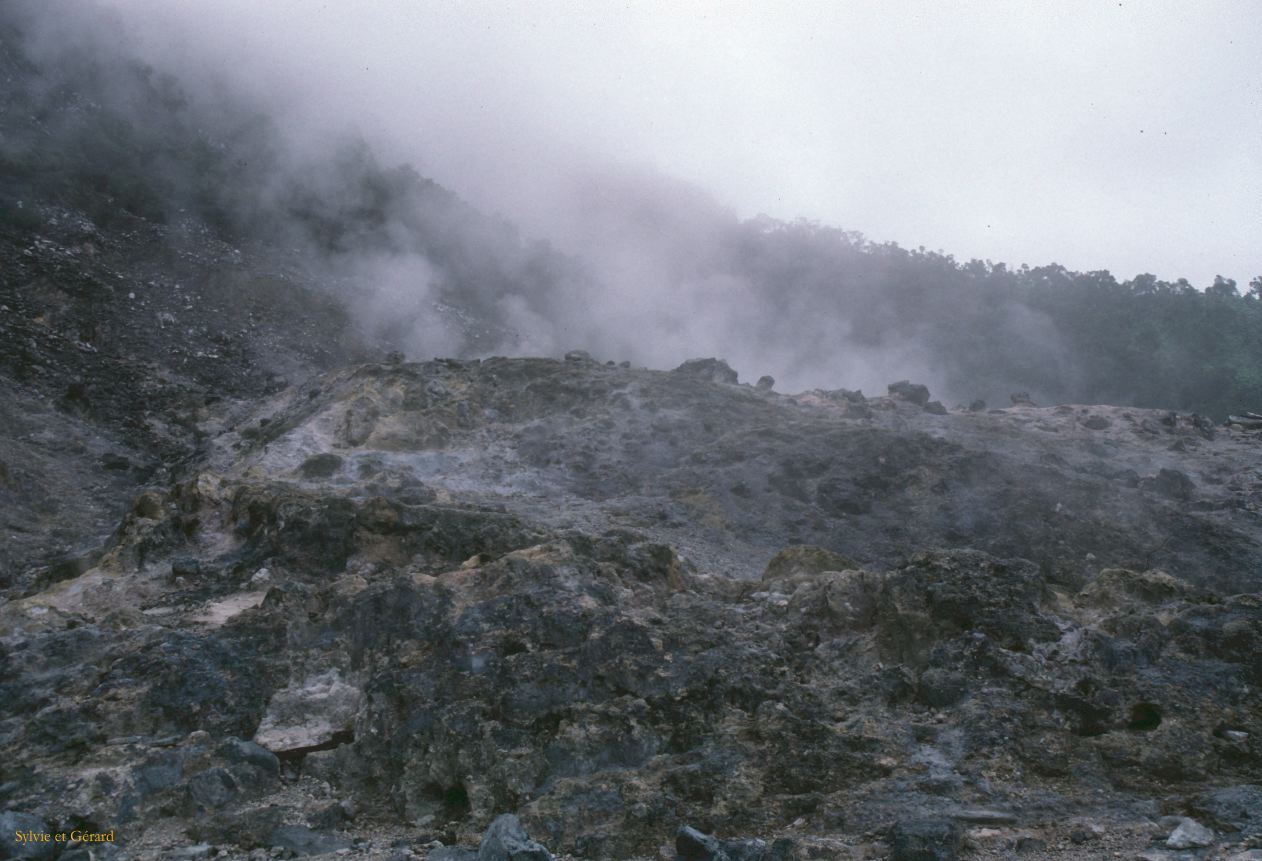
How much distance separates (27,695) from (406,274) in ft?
68.9

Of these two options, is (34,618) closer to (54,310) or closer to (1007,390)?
(54,310)

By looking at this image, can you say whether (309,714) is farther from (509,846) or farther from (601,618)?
(509,846)

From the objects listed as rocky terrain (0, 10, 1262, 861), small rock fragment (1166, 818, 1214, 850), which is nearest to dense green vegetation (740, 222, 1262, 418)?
rocky terrain (0, 10, 1262, 861)

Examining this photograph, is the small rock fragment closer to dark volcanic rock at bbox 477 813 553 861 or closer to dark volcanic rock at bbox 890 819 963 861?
dark volcanic rock at bbox 890 819 963 861

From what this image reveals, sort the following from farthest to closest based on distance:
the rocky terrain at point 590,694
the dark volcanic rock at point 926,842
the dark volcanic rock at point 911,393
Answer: the dark volcanic rock at point 911,393, the rocky terrain at point 590,694, the dark volcanic rock at point 926,842

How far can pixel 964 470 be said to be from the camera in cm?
1521


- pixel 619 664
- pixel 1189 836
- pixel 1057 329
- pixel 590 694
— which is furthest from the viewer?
pixel 1057 329

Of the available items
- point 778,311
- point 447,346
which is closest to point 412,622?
point 447,346

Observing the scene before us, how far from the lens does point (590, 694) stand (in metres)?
7.32

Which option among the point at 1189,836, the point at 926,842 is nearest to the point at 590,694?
the point at 926,842

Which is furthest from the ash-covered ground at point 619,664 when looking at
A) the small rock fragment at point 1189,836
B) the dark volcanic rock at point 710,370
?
the dark volcanic rock at point 710,370

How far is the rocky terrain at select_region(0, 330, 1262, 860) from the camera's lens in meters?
6.05

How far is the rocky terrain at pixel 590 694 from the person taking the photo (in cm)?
605

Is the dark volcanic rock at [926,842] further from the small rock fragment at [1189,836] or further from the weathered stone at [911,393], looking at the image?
the weathered stone at [911,393]
